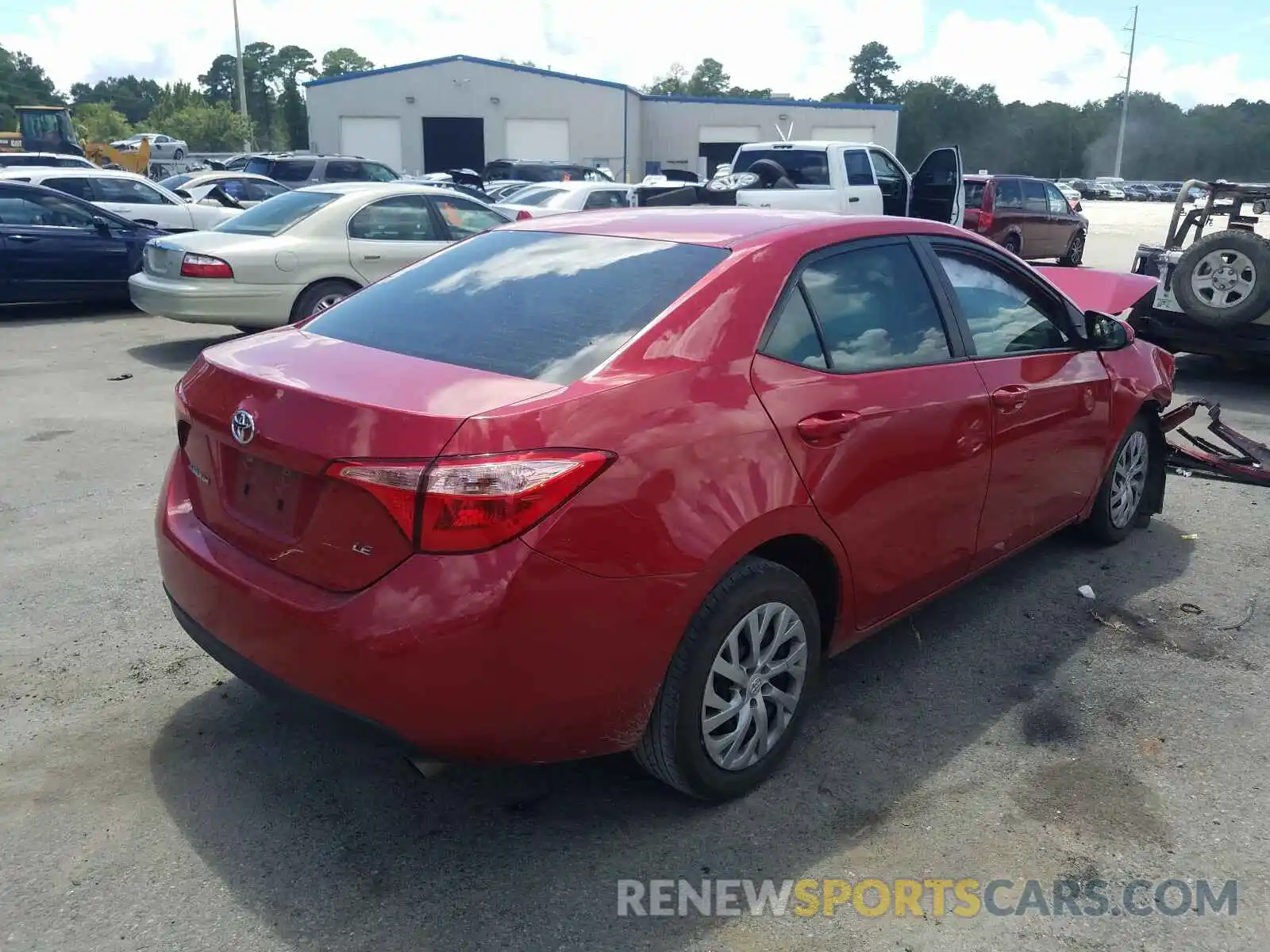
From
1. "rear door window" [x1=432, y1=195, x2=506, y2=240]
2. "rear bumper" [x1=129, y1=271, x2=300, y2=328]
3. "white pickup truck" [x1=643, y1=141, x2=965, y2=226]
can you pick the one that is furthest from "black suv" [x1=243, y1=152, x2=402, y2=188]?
"rear bumper" [x1=129, y1=271, x2=300, y2=328]

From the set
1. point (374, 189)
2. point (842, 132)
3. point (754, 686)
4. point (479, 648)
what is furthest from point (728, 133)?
point (479, 648)

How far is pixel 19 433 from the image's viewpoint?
7.02 m

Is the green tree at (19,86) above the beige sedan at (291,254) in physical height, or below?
above

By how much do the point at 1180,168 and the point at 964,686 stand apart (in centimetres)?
11719

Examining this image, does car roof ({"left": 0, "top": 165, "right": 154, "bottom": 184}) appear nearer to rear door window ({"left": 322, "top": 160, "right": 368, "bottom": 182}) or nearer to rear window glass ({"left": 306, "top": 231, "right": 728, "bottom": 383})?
rear door window ({"left": 322, "top": 160, "right": 368, "bottom": 182})

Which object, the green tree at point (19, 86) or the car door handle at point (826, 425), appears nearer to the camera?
the car door handle at point (826, 425)

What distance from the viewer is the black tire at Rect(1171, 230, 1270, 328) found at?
8.31 meters

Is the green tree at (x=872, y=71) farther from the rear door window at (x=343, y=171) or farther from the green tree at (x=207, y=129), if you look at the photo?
the rear door window at (x=343, y=171)

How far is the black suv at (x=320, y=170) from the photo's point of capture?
22.7 meters

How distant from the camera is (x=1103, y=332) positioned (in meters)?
4.56

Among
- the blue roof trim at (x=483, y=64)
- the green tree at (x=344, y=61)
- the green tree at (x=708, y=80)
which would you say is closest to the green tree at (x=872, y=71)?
the green tree at (x=708, y=80)

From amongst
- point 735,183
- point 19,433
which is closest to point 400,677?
point 19,433

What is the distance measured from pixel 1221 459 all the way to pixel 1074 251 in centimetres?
1711

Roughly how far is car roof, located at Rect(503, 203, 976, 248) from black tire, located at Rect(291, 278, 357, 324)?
6002mm
